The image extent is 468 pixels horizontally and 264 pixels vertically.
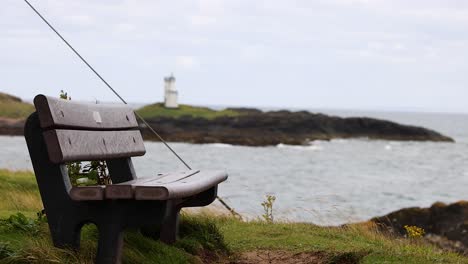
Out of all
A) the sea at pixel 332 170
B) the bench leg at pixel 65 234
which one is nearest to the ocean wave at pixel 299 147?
the sea at pixel 332 170

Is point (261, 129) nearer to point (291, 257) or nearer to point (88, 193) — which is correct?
point (291, 257)

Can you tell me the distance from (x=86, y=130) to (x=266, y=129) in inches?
2642

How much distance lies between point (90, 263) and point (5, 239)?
0.76 meters

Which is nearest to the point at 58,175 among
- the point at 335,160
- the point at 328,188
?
the point at 328,188

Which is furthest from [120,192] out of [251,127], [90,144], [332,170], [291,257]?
[251,127]

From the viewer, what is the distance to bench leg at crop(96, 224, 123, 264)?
4414mm

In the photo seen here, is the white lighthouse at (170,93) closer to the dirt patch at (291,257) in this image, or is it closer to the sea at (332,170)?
the sea at (332,170)

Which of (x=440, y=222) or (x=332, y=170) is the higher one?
(x=440, y=222)

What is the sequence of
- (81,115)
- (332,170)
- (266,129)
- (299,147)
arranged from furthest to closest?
(266,129) < (299,147) < (332,170) < (81,115)

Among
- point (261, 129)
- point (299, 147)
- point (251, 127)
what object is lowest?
point (299, 147)

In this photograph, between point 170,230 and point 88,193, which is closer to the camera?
point 88,193

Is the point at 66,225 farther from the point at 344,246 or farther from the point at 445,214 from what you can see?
the point at 445,214

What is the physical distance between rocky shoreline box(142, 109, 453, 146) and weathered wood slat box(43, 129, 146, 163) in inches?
2379

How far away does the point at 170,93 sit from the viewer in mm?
79562
